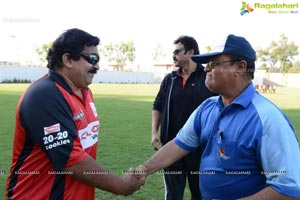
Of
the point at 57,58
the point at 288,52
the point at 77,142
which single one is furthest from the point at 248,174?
the point at 288,52

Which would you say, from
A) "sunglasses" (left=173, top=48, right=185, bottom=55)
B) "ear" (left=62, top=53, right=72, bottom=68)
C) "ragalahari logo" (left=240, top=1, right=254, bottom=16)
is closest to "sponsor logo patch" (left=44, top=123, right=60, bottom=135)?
Answer: "ear" (left=62, top=53, right=72, bottom=68)

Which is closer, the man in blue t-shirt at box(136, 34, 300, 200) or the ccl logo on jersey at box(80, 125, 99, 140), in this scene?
the man in blue t-shirt at box(136, 34, 300, 200)

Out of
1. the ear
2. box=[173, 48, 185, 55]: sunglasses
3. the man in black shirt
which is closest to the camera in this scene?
the ear

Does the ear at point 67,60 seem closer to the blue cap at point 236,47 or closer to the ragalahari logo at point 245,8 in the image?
the blue cap at point 236,47

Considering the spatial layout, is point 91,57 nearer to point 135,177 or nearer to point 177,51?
point 135,177

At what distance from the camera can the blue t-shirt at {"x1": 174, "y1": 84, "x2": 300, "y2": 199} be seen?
201 centimetres

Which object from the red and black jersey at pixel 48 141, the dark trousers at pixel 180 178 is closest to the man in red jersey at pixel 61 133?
the red and black jersey at pixel 48 141

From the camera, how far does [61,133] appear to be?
2254mm

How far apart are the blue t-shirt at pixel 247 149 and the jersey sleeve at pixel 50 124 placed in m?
0.98

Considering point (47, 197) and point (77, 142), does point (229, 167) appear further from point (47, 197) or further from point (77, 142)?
point (47, 197)

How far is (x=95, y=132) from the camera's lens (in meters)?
2.73

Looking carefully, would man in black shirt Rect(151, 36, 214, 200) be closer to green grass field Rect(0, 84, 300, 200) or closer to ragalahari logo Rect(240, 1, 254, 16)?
green grass field Rect(0, 84, 300, 200)

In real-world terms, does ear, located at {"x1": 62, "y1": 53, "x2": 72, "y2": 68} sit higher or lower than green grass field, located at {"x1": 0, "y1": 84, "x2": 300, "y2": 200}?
higher

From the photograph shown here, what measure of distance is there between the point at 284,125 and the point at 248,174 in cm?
42
